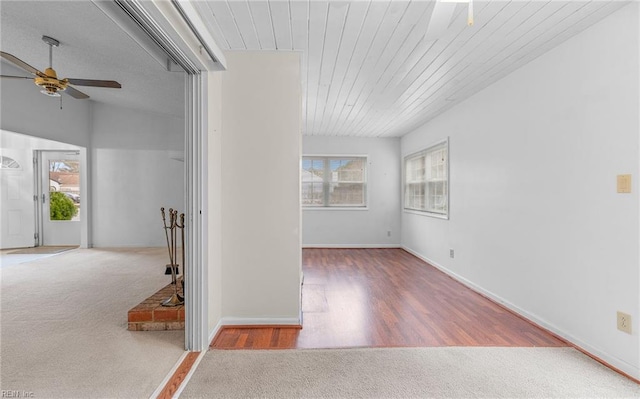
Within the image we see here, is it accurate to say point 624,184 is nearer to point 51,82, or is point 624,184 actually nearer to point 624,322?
point 624,322

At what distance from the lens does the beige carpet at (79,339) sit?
1.72 m

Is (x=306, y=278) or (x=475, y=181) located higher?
(x=475, y=181)

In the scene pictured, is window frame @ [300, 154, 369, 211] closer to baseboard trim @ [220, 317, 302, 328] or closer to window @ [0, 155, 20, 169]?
baseboard trim @ [220, 317, 302, 328]

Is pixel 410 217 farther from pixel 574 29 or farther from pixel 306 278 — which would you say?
pixel 574 29

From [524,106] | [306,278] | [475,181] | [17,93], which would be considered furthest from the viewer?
[17,93]

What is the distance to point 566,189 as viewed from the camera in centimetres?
229

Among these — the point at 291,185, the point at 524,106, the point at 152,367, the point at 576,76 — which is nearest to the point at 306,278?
the point at 291,185

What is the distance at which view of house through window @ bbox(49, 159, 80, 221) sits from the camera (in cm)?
604

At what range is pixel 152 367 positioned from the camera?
188 centimetres

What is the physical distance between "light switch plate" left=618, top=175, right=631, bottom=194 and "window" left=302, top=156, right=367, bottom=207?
14.6ft

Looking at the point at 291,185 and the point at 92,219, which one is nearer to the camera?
the point at 291,185

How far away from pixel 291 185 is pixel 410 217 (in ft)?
12.3

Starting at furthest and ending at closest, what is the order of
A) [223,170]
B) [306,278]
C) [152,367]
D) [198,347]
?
[306,278] < [223,170] < [198,347] < [152,367]

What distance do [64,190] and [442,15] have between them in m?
7.77
